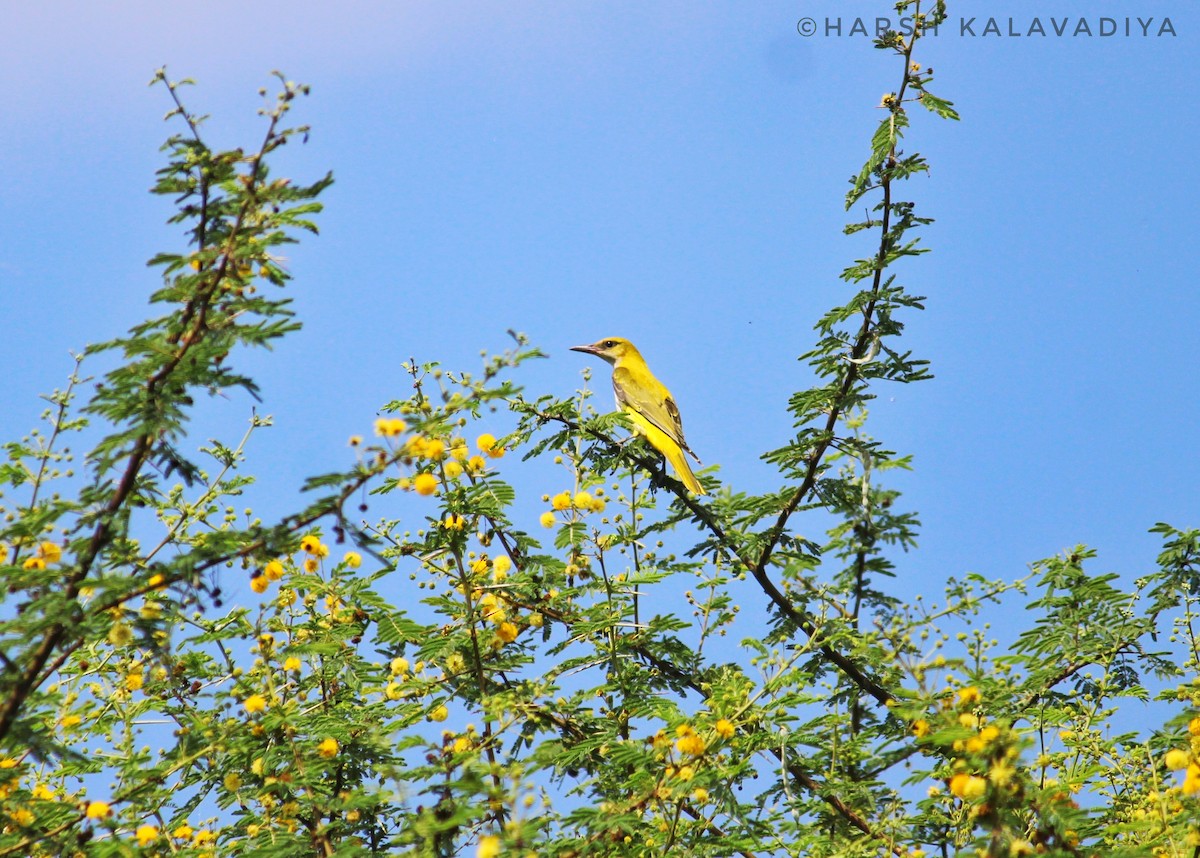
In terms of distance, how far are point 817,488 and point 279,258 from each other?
112 inches

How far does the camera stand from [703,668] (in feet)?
16.8

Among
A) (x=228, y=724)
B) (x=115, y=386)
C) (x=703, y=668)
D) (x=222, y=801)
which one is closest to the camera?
(x=115, y=386)

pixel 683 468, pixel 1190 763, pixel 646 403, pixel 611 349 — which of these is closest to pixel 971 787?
pixel 1190 763

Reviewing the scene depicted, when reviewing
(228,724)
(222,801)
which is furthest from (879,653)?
(222,801)

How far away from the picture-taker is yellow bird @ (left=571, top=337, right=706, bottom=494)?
23.4 ft

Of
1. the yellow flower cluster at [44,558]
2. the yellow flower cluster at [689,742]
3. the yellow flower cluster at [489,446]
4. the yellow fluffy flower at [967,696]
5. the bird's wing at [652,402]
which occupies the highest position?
the bird's wing at [652,402]

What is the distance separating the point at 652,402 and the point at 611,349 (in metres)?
2.58

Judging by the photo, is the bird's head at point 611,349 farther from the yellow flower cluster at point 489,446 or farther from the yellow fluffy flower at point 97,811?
the yellow fluffy flower at point 97,811

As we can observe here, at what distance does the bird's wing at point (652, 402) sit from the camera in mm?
7850

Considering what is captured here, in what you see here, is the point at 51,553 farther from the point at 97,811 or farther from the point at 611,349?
the point at 611,349

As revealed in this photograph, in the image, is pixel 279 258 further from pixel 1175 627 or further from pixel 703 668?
pixel 1175 627

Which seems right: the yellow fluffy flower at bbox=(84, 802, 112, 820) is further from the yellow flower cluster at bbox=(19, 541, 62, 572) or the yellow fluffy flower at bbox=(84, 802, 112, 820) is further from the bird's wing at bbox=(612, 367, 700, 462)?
the bird's wing at bbox=(612, 367, 700, 462)

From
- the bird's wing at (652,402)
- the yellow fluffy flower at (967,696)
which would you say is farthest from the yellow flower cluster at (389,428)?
the bird's wing at (652,402)

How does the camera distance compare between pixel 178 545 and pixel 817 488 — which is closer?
pixel 178 545
